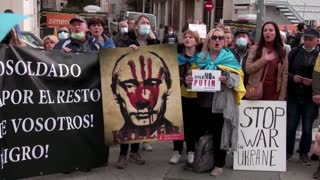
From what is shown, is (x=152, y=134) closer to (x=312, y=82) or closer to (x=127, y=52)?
(x=127, y=52)

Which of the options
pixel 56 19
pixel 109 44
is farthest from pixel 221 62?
pixel 56 19

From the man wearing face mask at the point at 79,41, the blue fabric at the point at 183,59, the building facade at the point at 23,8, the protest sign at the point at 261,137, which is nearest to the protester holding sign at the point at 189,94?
the blue fabric at the point at 183,59

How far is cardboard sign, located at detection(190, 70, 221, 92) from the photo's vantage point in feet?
18.4

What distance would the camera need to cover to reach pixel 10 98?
4.96 meters

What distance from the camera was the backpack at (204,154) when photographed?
588 centimetres

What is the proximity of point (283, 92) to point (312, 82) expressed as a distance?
0.35m

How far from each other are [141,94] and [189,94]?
620 millimetres

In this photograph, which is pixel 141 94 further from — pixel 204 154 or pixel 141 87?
pixel 204 154

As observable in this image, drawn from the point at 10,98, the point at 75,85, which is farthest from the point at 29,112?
the point at 75,85

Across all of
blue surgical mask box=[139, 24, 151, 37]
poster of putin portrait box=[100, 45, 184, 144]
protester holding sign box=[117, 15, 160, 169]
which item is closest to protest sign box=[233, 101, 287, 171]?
poster of putin portrait box=[100, 45, 184, 144]

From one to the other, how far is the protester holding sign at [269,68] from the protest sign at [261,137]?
7.3 inches

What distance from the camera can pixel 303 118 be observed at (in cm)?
642

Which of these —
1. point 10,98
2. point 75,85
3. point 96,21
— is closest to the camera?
point 10,98

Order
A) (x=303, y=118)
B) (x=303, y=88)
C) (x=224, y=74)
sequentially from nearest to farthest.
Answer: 1. (x=224, y=74)
2. (x=303, y=88)
3. (x=303, y=118)
